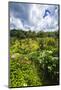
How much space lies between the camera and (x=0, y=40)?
2.43 meters

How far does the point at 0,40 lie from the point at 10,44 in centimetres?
10

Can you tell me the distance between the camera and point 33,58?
2.50 metres

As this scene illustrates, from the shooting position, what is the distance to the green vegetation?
2.45 meters

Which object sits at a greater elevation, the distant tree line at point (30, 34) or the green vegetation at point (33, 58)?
the distant tree line at point (30, 34)

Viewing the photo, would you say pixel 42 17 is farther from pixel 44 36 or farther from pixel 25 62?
pixel 25 62

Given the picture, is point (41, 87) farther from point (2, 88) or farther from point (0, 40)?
point (0, 40)

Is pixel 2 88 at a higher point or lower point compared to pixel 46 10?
lower

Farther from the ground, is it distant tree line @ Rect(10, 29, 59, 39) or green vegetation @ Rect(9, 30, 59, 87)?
distant tree line @ Rect(10, 29, 59, 39)

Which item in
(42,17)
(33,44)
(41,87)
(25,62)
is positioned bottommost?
(41,87)

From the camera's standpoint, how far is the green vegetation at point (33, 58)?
2445 millimetres

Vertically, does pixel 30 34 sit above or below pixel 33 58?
above

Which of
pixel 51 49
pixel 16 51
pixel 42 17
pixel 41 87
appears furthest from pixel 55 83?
pixel 42 17

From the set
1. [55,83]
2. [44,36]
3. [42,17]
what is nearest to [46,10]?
[42,17]

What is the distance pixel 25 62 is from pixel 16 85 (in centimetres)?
24
